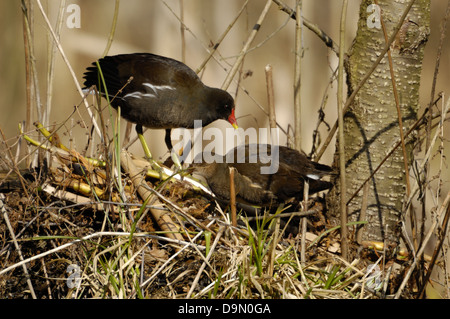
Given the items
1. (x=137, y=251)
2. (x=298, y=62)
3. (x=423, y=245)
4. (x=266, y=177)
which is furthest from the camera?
(x=266, y=177)

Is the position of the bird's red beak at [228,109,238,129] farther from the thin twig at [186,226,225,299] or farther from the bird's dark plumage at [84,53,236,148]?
the thin twig at [186,226,225,299]

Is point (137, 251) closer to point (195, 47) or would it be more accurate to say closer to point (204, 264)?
point (204, 264)

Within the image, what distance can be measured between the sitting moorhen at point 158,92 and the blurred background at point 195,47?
38 centimetres

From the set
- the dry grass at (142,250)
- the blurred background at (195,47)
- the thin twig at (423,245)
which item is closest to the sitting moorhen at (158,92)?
the blurred background at (195,47)

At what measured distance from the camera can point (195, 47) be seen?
3555 millimetres

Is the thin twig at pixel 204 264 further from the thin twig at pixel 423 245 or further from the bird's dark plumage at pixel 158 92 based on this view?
the bird's dark plumage at pixel 158 92

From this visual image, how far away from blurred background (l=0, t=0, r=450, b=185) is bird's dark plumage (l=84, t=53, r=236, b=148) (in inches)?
15.3

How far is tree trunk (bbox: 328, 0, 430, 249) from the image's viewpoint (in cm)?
223

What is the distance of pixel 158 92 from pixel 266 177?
3.20ft

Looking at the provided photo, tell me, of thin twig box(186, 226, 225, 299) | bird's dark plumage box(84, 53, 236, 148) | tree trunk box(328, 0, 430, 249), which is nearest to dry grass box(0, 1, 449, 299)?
thin twig box(186, 226, 225, 299)

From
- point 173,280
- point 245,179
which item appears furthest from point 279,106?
point 173,280

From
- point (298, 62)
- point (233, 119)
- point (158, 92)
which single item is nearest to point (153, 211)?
point (298, 62)

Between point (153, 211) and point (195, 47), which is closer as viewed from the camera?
point (153, 211)

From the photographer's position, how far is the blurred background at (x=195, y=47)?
11.7 ft
